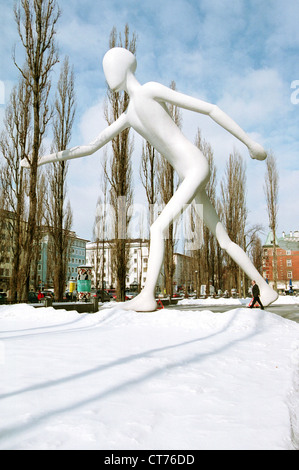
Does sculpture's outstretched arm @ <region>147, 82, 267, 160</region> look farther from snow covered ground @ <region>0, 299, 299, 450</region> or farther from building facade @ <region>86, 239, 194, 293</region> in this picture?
building facade @ <region>86, 239, 194, 293</region>

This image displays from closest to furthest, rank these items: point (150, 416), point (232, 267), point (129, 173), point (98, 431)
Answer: point (98, 431)
point (150, 416)
point (129, 173)
point (232, 267)

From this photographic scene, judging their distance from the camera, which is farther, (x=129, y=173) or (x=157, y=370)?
(x=129, y=173)

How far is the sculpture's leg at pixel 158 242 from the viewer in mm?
5094

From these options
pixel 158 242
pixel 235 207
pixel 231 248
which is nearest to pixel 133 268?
pixel 235 207

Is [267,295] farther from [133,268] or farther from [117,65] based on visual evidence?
[133,268]

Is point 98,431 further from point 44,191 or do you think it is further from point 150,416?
point 44,191

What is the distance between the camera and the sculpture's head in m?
5.28

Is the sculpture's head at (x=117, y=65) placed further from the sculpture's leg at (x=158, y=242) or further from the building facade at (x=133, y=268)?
the building facade at (x=133, y=268)

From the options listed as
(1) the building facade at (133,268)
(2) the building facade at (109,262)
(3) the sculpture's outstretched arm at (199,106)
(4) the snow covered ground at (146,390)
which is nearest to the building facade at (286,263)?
(1) the building facade at (133,268)

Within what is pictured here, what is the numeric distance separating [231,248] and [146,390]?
413 centimetres

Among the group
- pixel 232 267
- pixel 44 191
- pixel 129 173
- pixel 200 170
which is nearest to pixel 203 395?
pixel 200 170

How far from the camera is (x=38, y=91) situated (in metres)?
10.3

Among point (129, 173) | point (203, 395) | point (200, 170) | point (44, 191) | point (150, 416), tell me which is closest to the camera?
point (150, 416)

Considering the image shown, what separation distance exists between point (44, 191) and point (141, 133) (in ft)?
54.2
